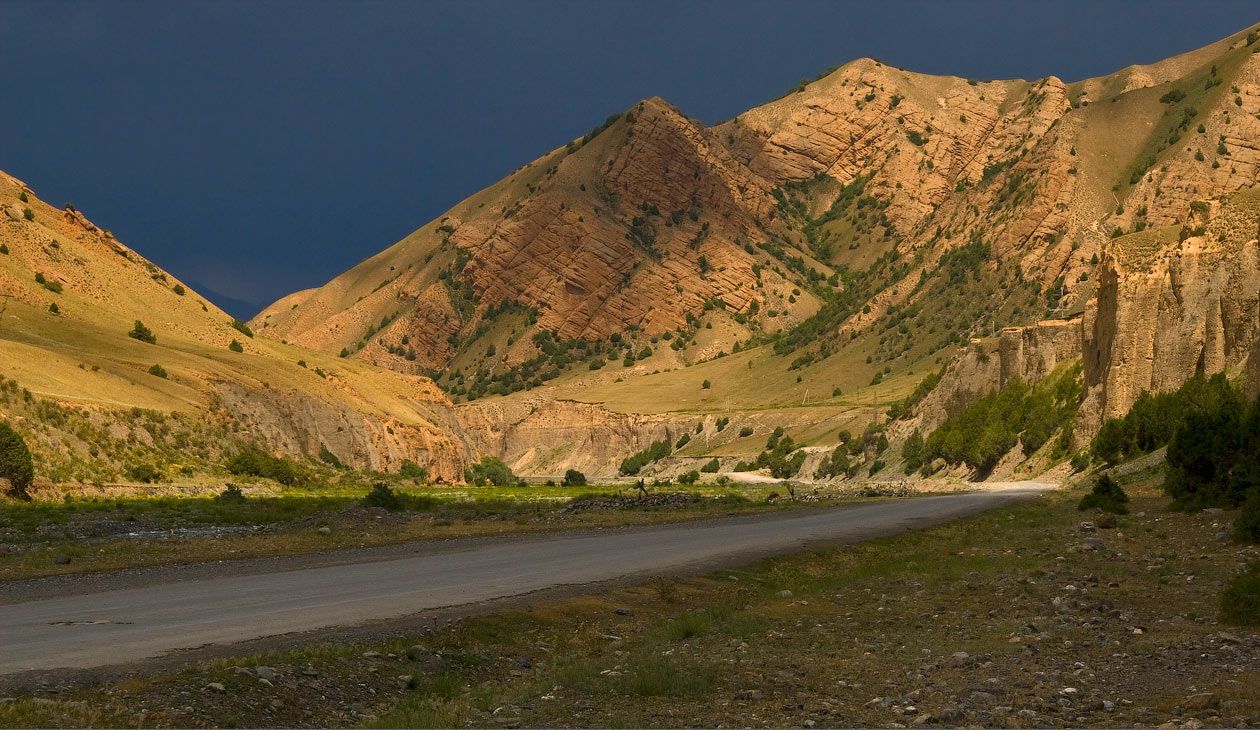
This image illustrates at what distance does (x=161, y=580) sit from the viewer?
66.4 feet

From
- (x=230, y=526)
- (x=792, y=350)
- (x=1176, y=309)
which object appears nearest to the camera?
(x=230, y=526)

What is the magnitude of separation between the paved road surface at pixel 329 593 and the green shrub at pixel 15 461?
23.0m

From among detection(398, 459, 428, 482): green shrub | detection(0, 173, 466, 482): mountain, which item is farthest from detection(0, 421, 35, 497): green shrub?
detection(398, 459, 428, 482): green shrub

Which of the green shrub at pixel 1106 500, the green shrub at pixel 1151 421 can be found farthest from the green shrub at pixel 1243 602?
the green shrub at pixel 1151 421

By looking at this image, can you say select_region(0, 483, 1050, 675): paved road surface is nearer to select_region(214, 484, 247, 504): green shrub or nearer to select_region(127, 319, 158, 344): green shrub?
select_region(214, 484, 247, 504): green shrub

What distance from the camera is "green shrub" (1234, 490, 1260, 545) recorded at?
75.6 feet

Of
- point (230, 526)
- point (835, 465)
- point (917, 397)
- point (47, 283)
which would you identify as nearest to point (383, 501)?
point (230, 526)

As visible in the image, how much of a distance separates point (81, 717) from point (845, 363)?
151 meters

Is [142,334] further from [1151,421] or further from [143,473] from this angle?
[1151,421]

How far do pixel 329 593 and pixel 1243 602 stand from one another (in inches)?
493

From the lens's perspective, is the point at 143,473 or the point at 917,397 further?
the point at 917,397

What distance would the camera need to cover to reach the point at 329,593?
17.6 metres

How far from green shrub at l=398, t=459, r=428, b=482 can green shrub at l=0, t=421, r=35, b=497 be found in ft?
144

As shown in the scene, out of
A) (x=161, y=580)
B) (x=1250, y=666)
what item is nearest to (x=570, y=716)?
(x=1250, y=666)
